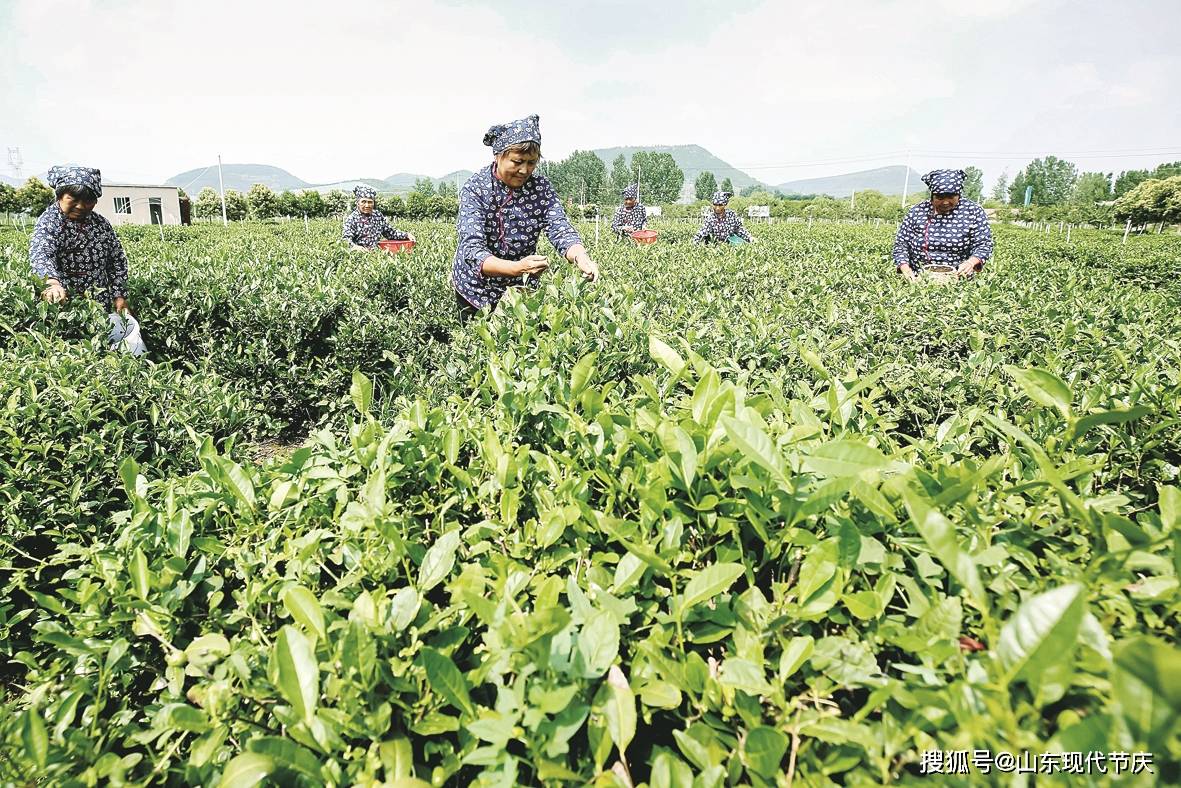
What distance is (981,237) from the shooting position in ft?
21.6

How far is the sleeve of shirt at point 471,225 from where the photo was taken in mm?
4449

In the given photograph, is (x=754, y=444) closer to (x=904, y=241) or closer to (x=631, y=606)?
(x=631, y=606)

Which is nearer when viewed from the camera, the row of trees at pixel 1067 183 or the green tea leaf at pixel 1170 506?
the green tea leaf at pixel 1170 506

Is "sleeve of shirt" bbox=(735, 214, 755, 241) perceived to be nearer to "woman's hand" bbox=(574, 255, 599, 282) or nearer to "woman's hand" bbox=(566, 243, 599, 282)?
"woman's hand" bbox=(566, 243, 599, 282)

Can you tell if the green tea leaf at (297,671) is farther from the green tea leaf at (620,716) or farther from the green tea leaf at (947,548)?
the green tea leaf at (947,548)

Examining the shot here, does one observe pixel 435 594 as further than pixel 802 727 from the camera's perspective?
Yes

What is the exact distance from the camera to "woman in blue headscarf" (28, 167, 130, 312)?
4922 millimetres

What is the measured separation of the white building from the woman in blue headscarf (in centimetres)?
5744

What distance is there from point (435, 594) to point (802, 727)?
74 cm

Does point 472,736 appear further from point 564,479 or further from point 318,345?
point 318,345

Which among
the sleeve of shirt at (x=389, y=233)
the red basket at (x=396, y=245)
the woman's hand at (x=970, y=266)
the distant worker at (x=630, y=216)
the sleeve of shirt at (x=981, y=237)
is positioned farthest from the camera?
the distant worker at (x=630, y=216)

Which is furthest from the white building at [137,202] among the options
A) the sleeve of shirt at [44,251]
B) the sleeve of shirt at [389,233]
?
the sleeve of shirt at [44,251]

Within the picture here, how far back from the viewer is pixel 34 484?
2650mm

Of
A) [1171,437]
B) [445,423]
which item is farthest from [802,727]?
[1171,437]
